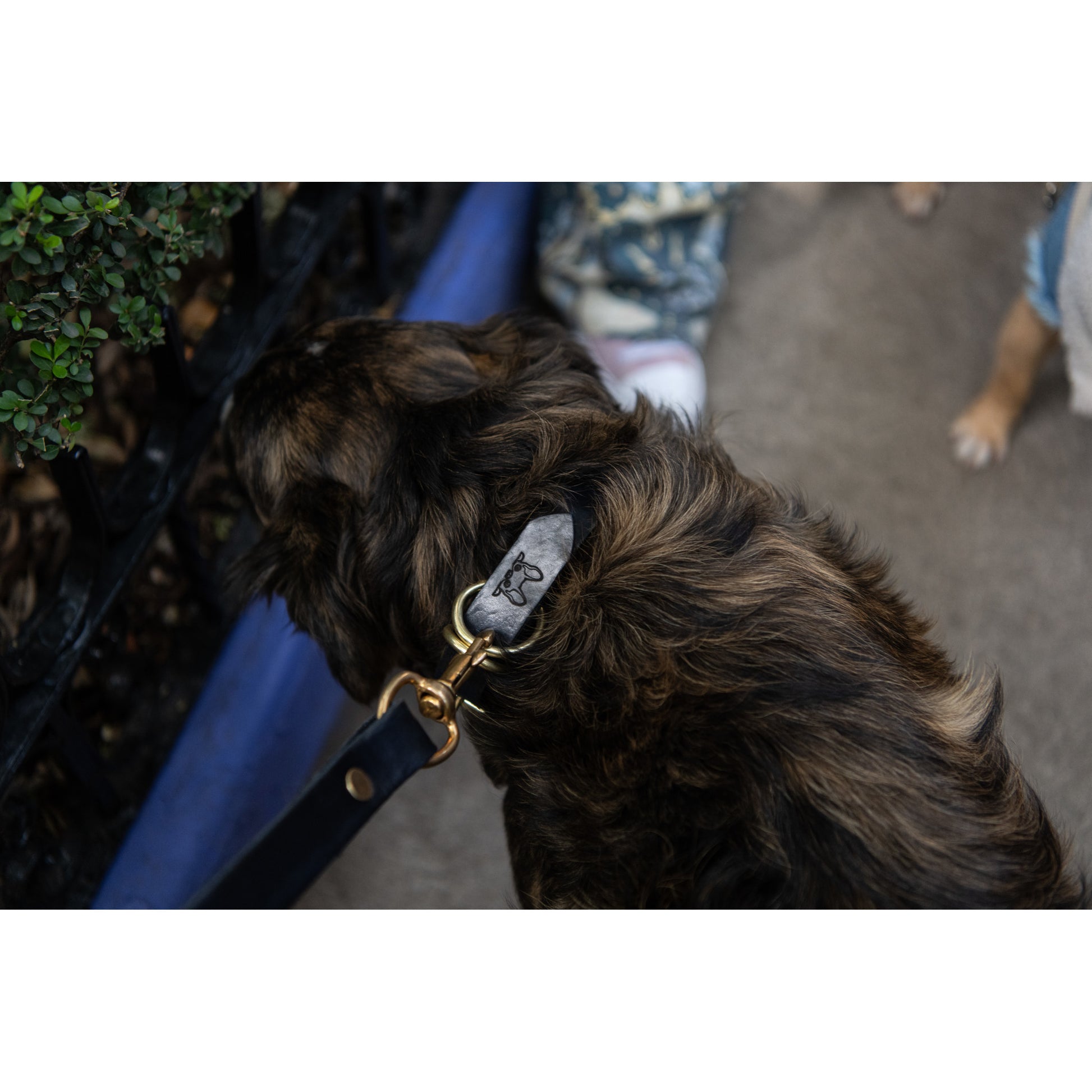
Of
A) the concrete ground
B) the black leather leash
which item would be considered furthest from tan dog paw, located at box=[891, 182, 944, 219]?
the black leather leash

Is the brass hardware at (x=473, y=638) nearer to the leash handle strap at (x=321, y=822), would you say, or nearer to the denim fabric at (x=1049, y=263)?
the leash handle strap at (x=321, y=822)

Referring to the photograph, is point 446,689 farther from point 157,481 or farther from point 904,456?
point 904,456

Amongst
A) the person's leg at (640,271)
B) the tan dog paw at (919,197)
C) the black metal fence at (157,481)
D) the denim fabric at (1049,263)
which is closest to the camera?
the black metal fence at (157,481)

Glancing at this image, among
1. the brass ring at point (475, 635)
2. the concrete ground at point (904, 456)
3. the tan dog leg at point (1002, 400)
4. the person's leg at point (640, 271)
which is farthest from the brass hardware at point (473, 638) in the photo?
the tan dog leg at point (1002, 400)

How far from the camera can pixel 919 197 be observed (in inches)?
110

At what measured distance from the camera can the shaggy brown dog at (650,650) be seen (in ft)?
3.48

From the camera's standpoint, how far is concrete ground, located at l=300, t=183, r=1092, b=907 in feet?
6.54

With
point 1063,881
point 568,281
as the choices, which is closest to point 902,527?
point 568,281

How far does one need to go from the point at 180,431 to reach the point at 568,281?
1299mm

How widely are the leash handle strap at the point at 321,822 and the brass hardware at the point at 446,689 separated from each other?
0.06 ft

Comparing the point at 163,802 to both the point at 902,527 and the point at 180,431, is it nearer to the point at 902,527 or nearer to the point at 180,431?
the point at 180,431

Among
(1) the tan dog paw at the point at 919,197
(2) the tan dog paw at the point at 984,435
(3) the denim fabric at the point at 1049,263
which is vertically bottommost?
(2) the tan dog paw at the point at 984,435

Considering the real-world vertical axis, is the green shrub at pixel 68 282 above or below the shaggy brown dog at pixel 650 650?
above

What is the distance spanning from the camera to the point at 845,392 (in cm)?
256
